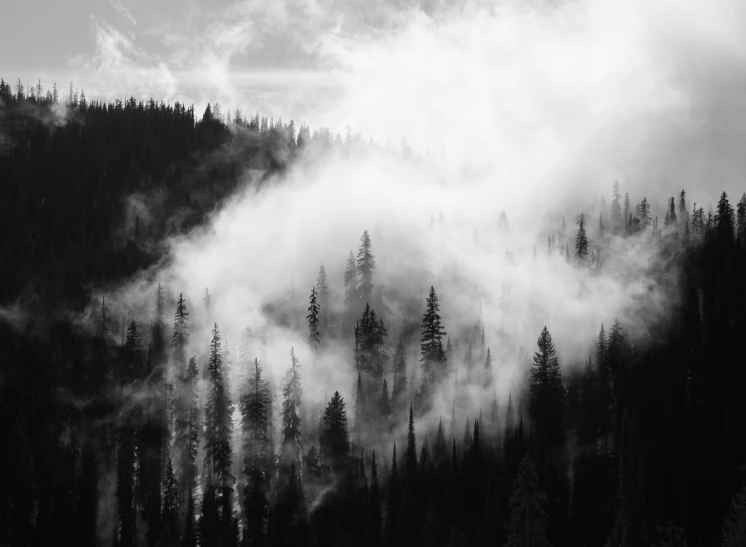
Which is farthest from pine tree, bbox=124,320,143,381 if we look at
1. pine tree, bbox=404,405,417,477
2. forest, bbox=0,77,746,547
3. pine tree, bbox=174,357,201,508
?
pine tree, bbox=404,405,417,477

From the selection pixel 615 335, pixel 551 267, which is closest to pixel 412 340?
pixel 615 335

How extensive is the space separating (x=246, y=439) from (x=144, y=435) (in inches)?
822

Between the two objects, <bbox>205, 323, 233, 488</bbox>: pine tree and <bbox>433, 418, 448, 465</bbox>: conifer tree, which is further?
<bbox>433, 418, 448, 465</bbox>: conifer tree

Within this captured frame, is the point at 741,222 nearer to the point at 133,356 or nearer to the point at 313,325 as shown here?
the point at 313,325

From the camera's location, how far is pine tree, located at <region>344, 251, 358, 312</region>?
162000mm

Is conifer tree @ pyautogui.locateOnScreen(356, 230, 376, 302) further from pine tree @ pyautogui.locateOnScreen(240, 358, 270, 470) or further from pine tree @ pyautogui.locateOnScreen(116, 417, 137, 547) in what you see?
pine tree @ pyautogui.locateOnScreen(116, 417, 137, 547)

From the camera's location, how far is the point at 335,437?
116m

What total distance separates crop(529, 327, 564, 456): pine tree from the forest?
397 mm

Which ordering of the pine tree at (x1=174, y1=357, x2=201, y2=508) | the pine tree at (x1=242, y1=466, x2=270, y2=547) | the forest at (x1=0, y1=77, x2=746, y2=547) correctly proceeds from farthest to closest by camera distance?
the pine tree at (x1=174, y1=357, x2=201, y2=508), the forest at (x1=0, y1=77, x2=746, y2=547), the pine tree at (x1=242, y1=466, x2=270, y2=547)

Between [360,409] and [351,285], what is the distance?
44299 mm

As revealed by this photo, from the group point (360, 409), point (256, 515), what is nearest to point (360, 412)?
point (360, 409)

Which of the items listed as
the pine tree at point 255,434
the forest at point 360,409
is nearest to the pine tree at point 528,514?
the forest at point 360,409

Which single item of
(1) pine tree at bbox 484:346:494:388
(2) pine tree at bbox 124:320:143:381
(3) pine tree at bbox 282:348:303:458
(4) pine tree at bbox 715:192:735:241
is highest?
(4) pine tree at bbox 715:192:735:241

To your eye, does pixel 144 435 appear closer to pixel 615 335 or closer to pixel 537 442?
pixel 537 442
